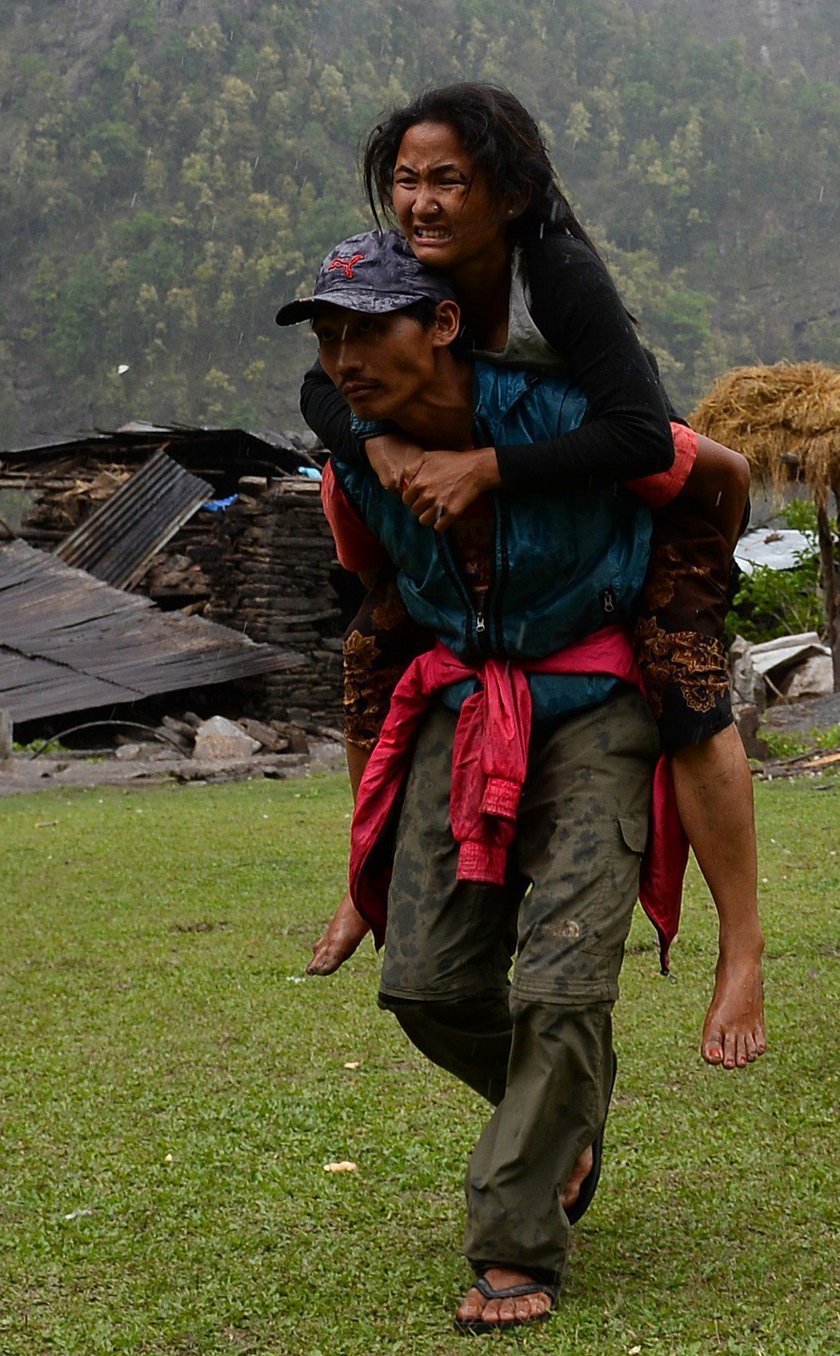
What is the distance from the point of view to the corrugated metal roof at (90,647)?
18.6m

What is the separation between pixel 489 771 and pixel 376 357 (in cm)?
76

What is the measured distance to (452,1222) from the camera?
3461 millimetres

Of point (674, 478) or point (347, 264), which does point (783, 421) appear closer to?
point (674, 478)

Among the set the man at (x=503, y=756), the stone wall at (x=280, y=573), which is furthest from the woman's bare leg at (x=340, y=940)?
the stone wall at (x=280, y=573)

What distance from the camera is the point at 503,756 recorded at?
303 centimetres

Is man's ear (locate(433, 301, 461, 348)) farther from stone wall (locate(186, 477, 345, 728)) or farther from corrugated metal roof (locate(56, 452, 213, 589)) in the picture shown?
corrugated metal roof (locate(56, 452, 213, 589))

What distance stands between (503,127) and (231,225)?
6808cm

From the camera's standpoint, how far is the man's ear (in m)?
3.01

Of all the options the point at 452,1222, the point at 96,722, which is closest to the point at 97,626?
the point at 96,722

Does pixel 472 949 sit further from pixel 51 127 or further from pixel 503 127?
pixel 51 127

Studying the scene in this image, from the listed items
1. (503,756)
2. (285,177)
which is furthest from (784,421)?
(285,177)

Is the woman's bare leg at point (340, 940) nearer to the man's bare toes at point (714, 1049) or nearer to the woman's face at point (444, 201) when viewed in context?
the man's bare toes at point (714, 1049)

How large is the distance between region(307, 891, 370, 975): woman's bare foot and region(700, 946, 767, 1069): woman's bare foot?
2.49ft

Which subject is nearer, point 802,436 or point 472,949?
point 472,949
